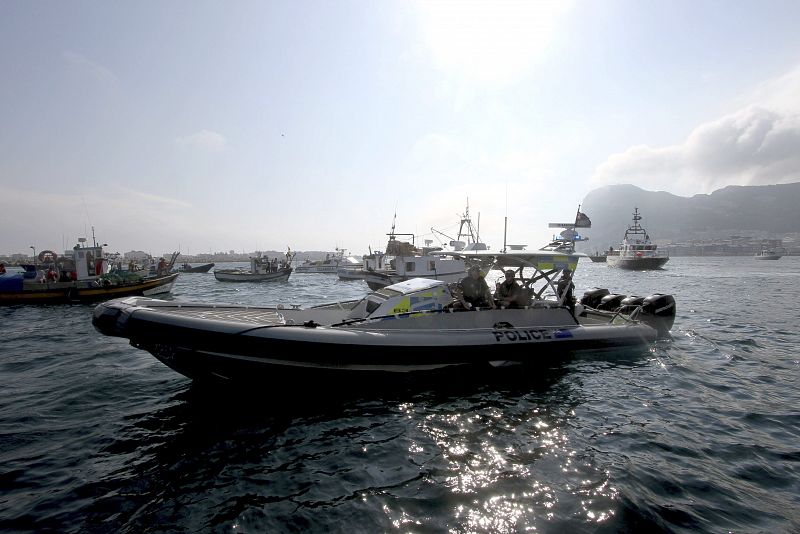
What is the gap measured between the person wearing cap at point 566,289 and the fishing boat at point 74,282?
26.2m

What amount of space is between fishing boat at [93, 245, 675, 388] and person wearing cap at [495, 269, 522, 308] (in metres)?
0.17

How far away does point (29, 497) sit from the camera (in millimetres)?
4320

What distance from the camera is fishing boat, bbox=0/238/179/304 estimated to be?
2269cm

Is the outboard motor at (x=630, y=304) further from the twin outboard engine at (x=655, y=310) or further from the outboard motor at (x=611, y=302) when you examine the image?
the outboard motor at (x=611, y=302)

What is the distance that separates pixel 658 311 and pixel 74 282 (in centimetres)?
3055

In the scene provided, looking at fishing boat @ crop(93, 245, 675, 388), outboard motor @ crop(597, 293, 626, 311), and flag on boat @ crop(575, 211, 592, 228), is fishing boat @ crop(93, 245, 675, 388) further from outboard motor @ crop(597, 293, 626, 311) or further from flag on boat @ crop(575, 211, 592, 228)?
flag on boat @ crop(575, 211, 592, 228)

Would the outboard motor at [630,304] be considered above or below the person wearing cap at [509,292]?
below

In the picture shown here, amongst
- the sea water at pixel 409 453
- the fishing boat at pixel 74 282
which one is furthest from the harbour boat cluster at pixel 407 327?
the fishing boat at pixel 74 282

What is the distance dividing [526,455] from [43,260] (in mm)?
36598

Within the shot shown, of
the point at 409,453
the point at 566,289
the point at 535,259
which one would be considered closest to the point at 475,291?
the point at 535,259

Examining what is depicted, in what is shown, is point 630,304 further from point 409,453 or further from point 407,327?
point 409,453

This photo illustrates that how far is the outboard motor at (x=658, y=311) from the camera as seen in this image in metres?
12.0

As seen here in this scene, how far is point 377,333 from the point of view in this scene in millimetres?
7590

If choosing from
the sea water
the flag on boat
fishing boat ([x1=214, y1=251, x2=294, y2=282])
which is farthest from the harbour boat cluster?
fishing boat ([x1=214, y1=251, x2=294, y2=282])
